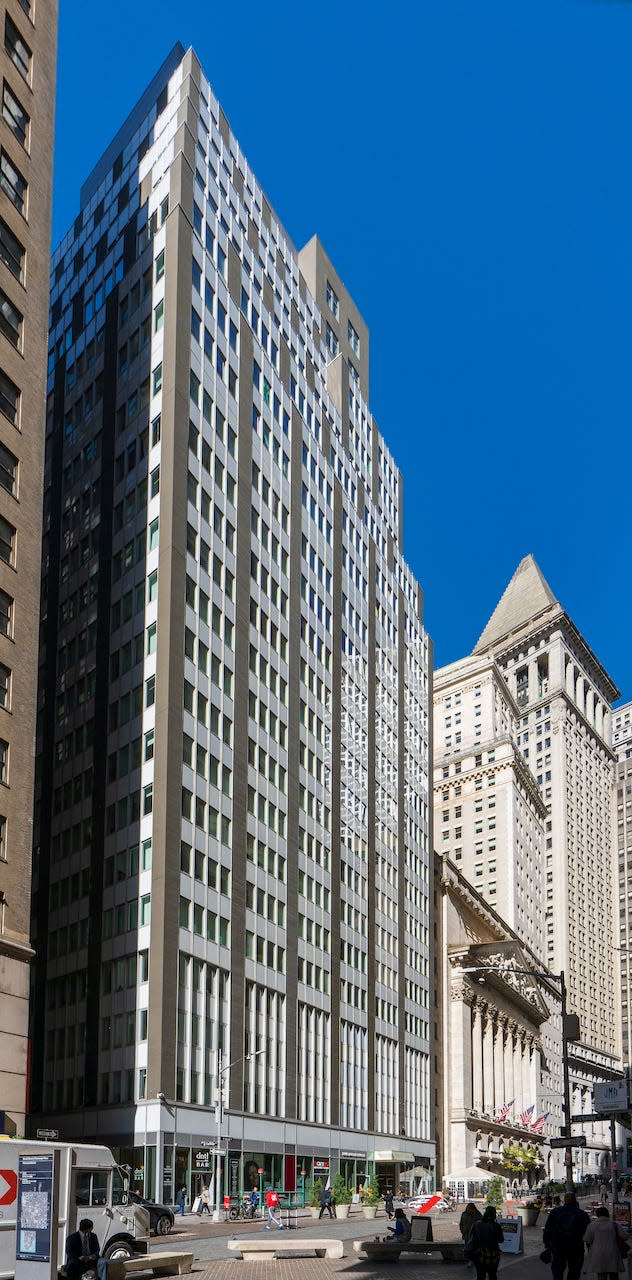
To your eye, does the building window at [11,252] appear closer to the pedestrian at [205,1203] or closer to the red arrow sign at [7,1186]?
the red arrow sign at [7,1186]

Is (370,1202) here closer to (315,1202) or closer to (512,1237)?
(315,1202)

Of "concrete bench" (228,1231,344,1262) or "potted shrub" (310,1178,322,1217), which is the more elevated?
"concrete bench" (228,1231,344,1262)

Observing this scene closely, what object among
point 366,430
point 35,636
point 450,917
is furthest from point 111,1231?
point 450,917

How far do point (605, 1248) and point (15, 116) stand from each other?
4673 centimetres

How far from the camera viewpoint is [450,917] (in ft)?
447

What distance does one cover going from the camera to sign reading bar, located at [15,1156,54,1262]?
2369 cm

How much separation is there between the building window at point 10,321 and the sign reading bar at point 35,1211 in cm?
3559

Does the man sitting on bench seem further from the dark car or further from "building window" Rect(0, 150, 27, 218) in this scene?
"building window" Rect(0, 150, 27, 218)

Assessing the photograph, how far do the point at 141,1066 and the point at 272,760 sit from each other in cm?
2316

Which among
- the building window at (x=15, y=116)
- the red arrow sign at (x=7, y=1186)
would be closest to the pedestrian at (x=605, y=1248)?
the red arrow sign at (x=7, y=1186)

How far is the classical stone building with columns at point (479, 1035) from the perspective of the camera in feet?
426

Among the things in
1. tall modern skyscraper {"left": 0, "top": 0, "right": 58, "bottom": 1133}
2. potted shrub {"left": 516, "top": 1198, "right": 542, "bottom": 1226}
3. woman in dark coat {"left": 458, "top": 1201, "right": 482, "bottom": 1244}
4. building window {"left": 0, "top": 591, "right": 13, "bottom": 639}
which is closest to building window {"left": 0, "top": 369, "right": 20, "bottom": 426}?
tall modern skyscraper {"left": 0, "top": 0, "right": 58, "bottom": 1133}

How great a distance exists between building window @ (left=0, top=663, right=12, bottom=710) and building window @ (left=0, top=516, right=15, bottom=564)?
13.1ft

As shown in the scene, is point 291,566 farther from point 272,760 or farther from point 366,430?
point 366,430
